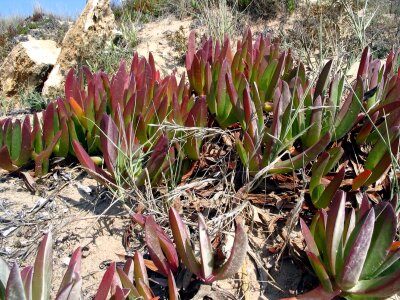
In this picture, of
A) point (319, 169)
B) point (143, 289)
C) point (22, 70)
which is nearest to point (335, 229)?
point (319, 169)

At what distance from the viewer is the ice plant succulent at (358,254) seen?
149cm

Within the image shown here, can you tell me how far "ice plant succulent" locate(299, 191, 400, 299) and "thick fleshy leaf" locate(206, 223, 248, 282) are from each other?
26 cm

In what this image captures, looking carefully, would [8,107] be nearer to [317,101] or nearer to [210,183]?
[210,183]

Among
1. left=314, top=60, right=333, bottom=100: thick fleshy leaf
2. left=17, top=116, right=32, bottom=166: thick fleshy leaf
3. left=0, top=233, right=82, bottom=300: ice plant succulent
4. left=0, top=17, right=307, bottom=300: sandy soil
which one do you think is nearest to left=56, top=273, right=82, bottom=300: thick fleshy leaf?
left=0, top=233, right=82, bottom=300: ice plant succulent

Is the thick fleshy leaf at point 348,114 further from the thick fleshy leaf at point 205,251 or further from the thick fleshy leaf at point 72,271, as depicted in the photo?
the thick fleshy leaf at point 72,271

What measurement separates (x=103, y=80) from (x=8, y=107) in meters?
2.43

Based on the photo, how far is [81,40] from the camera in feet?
16.6

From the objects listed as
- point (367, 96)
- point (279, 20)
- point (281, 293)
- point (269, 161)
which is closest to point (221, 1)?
point (279, 20)

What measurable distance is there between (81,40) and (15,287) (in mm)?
4259

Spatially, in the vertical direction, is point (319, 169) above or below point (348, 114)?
below

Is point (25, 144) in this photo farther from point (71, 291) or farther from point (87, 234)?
point (71, 291)

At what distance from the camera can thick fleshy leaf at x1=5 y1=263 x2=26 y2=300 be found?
1.24m

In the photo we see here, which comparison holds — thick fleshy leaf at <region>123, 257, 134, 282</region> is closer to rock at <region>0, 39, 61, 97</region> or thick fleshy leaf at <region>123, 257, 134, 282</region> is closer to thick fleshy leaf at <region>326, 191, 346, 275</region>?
thick fleshy leaf at <region>326, 191, 346, 275</region>

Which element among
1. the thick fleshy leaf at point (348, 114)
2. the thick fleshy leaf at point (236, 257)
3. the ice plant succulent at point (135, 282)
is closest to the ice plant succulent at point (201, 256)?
the thick fleshy leaf at point (236, 257)
